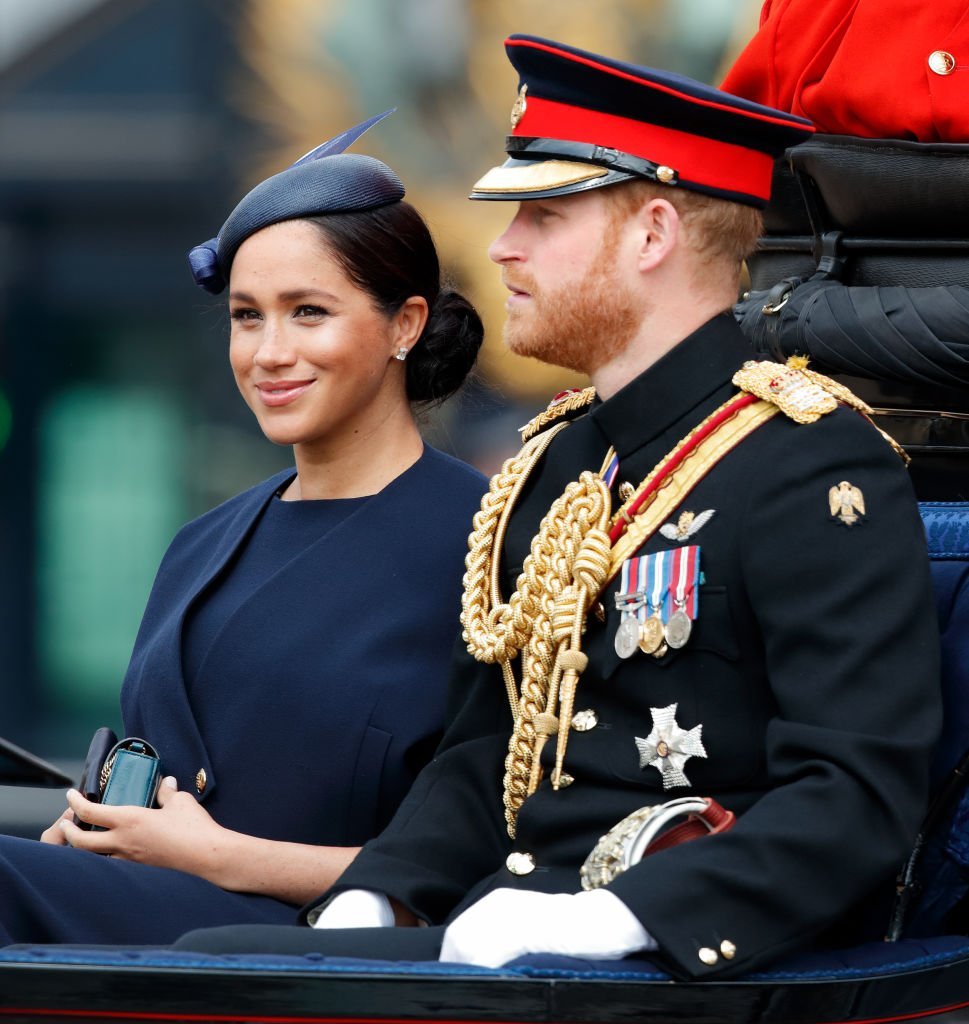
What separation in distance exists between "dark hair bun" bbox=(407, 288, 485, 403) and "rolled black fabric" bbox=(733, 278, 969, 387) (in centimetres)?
51

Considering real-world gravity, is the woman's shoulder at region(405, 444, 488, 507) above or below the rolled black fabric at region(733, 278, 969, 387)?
below

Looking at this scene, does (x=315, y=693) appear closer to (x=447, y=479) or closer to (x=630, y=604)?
(x=447, y=479)

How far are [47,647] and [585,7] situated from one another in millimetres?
2978

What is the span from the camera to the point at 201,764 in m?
2.64

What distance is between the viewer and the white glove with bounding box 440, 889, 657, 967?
188 cm

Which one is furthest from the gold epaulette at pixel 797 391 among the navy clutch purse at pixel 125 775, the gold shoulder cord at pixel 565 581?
the navy clutch purse at pixel 125 775

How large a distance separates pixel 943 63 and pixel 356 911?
4.34 feet

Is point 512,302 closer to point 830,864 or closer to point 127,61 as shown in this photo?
point 830,864

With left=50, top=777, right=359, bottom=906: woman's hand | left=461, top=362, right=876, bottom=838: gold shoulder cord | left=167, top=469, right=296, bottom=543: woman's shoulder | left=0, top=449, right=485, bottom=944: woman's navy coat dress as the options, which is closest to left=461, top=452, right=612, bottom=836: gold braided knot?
left=461, top=362, right=876, bottom=838: gold shoulder cord

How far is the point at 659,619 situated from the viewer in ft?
7.05

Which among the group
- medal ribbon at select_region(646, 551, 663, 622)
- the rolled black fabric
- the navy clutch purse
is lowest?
the navy clutch purse

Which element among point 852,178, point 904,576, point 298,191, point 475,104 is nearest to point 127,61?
point 475,104

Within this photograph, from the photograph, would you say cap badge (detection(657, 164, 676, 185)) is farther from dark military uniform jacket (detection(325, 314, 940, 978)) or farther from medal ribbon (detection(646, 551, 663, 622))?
medal ribbon (detection(646, 551, 663, 622))

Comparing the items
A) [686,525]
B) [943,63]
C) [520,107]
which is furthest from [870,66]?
[686,525]
